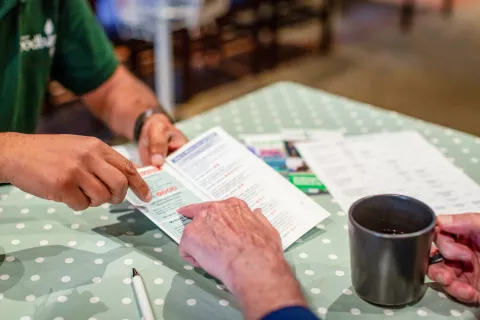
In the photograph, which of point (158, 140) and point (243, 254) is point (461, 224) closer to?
point (243, 254)

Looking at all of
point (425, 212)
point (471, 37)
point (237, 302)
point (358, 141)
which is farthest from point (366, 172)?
point (471, 37)

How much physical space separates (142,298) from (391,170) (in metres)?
0.53

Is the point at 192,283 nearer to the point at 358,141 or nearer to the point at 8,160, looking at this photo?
the point at 8,160

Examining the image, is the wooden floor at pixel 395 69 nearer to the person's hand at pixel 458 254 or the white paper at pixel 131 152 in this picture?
the white paper at pixel 131 152

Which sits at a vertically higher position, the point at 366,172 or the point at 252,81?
the point at 366,172

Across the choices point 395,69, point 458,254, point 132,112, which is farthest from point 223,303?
point 395,69

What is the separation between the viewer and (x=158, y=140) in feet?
3.53

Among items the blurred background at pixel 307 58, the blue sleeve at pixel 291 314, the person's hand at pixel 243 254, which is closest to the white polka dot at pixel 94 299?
the person's hand at pixel 243 254

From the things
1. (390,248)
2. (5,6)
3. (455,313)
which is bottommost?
(455,313)

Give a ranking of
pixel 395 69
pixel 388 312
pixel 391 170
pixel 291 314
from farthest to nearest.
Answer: pixel 395 69 < pixel 391 170 < pixel 388 312 < pixel 291 314

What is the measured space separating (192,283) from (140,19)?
6.79 ft

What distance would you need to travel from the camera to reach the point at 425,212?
73 cm

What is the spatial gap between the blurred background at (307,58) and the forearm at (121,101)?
4.33 feet

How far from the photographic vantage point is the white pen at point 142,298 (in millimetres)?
708
